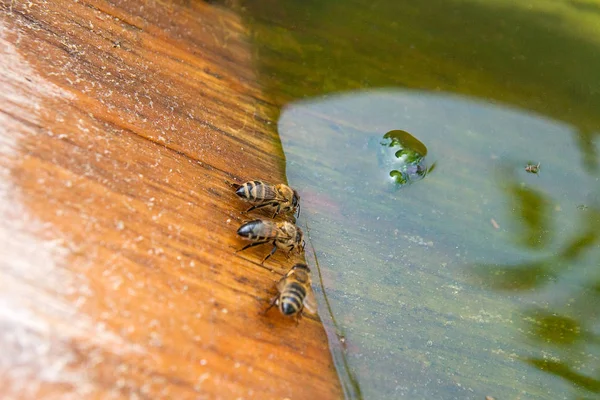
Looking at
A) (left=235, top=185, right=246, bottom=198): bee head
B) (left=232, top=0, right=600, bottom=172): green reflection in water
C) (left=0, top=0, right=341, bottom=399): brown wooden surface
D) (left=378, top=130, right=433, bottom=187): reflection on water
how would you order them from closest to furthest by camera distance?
(left=0, top=0, right=341, bottom=399): brown wooden surface
(left=235, top=185, right=246, bottom=198): bee head
(left=378, top=130, right=433, bottom=187): reflection on water
(left=232, top=0, right=600, bottom=172): green reflection in water

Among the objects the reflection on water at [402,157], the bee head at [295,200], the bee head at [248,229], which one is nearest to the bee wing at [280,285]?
the bee head at [248,229]

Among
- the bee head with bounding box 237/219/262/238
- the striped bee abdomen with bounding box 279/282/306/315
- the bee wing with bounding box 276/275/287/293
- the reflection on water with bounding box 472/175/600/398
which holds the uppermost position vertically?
the reflection on water with bounding box 472/175/600/398

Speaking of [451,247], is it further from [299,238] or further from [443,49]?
[443,49]

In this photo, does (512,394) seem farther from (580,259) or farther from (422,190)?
(422,190)

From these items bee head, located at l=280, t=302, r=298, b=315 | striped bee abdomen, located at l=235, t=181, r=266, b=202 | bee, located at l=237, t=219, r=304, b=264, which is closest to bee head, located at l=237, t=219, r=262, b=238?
bee, located at l=237, t=219, r=304, b=264

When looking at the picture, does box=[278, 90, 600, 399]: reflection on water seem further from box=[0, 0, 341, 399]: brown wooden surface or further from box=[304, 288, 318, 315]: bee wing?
box=[0, 0, 341, 399]: brown wooden surface

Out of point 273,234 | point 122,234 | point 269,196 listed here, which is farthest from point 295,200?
point 122,234

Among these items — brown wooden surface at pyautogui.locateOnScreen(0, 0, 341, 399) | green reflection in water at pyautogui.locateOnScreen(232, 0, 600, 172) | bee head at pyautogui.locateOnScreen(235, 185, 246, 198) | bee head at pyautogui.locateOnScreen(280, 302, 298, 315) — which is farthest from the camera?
green reflection in water at pyautogui.locateOnScreen(232, 0, 600, 172)

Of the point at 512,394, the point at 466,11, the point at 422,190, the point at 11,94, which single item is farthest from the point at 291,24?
the point at 512,394
